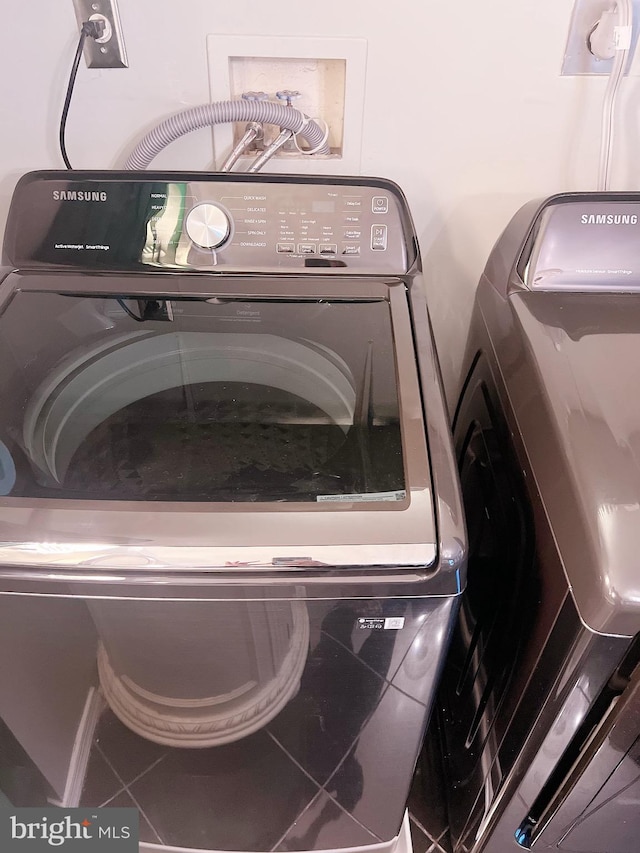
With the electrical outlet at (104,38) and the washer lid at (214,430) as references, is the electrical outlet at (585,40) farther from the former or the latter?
the electrical outlet at (104,38)

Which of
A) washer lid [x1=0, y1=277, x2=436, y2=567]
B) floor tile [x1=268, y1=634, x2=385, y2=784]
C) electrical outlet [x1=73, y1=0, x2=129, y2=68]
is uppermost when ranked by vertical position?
electrical outlet [x1=73, y1=0, x2=129, y2=68]

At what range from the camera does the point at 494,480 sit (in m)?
1.04

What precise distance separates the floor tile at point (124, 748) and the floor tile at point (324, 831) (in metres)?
0.28

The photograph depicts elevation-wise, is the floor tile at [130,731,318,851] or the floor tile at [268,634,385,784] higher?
the floor tile at [268,634,385,784]

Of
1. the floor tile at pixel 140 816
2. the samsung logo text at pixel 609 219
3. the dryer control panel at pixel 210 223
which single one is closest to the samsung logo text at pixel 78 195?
the dryer control panel at pixel 210 223

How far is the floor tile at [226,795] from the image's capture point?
963 millimetres

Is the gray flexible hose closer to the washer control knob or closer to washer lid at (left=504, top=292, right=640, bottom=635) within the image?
the washer control knob

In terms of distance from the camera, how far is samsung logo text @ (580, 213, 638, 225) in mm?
1028

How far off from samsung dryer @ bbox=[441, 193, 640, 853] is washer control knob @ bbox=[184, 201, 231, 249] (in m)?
0.47

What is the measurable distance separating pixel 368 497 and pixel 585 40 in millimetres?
918

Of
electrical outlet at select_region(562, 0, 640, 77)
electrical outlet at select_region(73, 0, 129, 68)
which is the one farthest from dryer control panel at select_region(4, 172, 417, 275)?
electrical outlet at select_region(562, 0, 640, 77)

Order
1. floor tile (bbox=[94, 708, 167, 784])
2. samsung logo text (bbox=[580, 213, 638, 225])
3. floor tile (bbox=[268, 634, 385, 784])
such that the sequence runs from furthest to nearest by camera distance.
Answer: samsung logo text (bbox=[580, 213, 638, 225])
floor tile (bbox=[94, 708, 167, 784])
floor tile (bbox=[268, 634, 385, 784])

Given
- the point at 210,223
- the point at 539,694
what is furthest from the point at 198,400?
the point at 539,694

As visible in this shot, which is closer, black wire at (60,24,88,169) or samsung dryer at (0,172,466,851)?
samsung dryer at (0,172,466,851)
